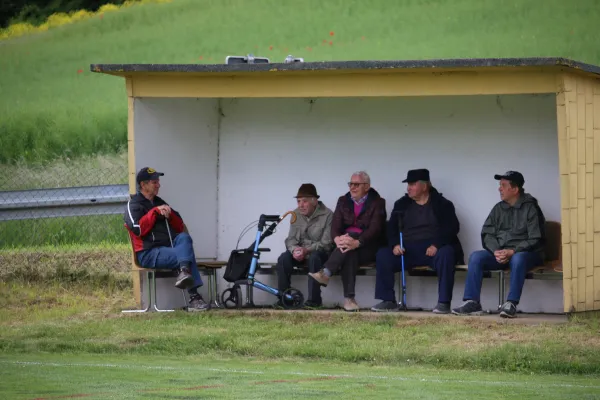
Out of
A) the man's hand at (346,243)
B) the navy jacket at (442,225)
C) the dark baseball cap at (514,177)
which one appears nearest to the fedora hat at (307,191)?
the man's hand at (346,243)

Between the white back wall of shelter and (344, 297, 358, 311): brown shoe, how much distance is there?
21.0 inches

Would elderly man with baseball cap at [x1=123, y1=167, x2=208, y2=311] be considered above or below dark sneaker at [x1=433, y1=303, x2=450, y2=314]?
above

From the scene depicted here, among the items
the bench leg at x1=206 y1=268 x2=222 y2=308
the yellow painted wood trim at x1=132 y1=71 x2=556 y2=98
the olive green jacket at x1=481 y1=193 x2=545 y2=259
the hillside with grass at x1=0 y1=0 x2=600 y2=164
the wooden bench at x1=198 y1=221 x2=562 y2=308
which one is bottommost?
the bench leg at x1=206 y1=268 x2=222 y2=308

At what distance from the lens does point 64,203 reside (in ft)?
49.3

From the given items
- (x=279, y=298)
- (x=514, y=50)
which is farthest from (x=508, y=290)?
(x=514, y=50)

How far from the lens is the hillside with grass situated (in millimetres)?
23547

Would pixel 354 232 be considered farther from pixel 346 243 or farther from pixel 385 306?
pixel 385 306

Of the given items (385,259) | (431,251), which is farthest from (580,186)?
(385,259)

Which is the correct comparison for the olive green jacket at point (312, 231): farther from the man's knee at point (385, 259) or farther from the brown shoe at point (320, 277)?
the man's knee at point (385, 259)

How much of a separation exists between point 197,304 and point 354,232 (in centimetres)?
153

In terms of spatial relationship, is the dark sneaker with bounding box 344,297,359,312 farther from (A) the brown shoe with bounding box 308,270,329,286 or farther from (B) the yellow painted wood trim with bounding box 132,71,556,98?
(B) the yellow painted wood trim with bounding box 132,71,556,98

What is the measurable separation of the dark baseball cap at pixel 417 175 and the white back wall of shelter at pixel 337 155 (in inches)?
20.3

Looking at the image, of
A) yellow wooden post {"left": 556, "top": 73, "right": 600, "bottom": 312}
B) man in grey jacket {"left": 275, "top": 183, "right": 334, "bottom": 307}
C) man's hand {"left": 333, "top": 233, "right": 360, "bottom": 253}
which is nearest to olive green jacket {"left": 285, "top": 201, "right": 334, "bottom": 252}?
man in grey jacket {"left": 275, "top": 183, "right": 334, "bottom": 307}

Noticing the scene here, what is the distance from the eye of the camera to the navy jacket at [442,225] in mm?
12672
